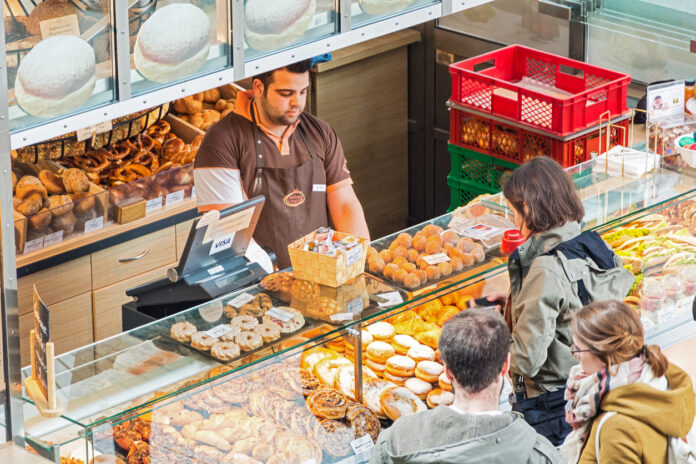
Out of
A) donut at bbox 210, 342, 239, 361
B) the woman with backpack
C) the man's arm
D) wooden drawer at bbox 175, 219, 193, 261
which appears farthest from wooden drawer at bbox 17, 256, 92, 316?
the woman with backpack

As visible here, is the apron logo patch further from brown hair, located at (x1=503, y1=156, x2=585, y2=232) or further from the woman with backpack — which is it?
the woman with backpack

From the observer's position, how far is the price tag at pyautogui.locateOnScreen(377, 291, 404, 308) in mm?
3969

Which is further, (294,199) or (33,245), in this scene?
(33,245)

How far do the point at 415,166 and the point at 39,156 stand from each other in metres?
2.99

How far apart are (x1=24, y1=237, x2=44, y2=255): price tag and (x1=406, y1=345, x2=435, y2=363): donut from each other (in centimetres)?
240

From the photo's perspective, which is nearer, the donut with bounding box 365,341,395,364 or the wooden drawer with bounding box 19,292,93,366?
the donut with bounding box 365,341,395,364

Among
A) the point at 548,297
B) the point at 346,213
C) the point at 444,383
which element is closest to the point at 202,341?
the point at 444,383

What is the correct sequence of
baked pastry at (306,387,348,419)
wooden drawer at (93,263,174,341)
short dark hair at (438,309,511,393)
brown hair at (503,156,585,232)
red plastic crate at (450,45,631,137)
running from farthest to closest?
wooden drawer at (93,263,174,341), red plastic crate at (450,45,631,137), baked pastry at (306,387,348,419), brown hair at (503,156,585,232), short dark hair at (438,309,511,393)

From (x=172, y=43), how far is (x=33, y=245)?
2.39 meters

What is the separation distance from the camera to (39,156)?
6.09 m

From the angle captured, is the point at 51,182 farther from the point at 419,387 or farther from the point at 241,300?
the point at 419,387

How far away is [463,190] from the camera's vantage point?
20.6 ft

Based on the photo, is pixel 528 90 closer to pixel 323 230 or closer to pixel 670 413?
pixel 323 230

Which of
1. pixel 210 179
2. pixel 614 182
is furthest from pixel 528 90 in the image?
pixel 210 179
